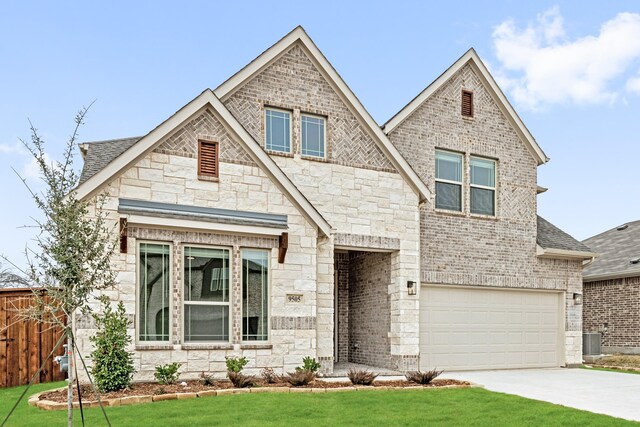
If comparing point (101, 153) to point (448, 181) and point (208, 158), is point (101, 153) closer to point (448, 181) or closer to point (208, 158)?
point (208, 158)

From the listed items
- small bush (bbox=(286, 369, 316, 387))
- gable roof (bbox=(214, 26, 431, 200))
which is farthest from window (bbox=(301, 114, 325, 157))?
small bush (bbox=(286, 369, 316, 387))

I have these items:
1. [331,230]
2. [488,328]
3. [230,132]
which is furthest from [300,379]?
[488,328]

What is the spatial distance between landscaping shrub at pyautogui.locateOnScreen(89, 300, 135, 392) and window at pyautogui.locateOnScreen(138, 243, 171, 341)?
0.98m

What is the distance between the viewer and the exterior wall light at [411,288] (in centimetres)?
1612

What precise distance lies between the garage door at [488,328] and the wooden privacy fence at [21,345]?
30.3 ft

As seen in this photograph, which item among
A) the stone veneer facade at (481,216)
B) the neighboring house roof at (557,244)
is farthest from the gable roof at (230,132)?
the neighboring house roof at (557,244)

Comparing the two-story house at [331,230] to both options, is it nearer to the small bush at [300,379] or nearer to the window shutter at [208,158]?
the window shutter at [208,158]

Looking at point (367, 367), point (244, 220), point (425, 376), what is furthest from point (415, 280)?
point (244, 220)

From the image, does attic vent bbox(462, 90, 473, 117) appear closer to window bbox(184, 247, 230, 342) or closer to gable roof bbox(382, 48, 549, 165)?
gable roof bbox(382, 48, 549, 165)

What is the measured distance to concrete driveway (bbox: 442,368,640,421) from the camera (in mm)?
11234

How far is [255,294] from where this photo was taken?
13.7 m

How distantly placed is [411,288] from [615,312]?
37.8ft

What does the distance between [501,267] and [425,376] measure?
667 cm

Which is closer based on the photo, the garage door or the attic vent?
the garage door
